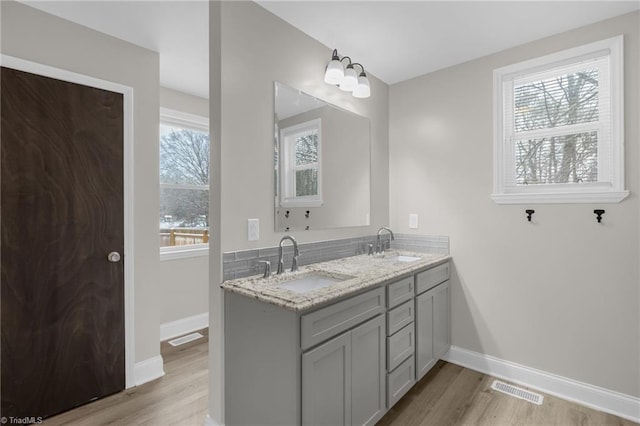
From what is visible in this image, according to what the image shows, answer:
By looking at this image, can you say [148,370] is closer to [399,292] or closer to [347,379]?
[347,379]

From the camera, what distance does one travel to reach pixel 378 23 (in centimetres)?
216

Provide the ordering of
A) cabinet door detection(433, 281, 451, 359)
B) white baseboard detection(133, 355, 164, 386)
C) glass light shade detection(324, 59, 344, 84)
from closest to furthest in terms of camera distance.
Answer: glass light shade detection(324, 59, 344, 84) < white baseboard detection(133, 355, 164, 386) < cabinet door detection(433, 281, 451, 359)

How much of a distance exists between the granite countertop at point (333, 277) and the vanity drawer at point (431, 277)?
52mm

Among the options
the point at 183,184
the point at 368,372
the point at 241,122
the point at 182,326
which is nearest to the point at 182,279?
the point at 182,326

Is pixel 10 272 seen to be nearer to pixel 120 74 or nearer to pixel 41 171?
pixel 41 171

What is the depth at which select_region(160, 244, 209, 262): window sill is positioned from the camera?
3.26 m

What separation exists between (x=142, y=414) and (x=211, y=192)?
4.91 feet

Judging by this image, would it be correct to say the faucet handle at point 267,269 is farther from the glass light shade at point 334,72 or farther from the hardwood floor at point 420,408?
the glass light shade at point 334,72

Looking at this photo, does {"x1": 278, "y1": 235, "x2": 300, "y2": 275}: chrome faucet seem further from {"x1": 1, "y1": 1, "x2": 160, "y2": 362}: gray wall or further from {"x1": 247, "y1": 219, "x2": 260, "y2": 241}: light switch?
{"x1": 1, "y1": 1, "x2": 160, "y2": 362}: gray wall

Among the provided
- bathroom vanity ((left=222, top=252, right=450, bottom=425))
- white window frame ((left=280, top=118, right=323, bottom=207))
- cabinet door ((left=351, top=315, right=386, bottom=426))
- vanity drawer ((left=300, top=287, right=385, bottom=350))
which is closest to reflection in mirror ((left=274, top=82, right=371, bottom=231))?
white window frame ((left=280, top=118, right=323, bottom=207))

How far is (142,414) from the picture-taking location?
2055 mm

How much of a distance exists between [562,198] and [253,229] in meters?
2.10

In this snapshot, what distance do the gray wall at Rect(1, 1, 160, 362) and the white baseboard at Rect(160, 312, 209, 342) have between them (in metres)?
0.72

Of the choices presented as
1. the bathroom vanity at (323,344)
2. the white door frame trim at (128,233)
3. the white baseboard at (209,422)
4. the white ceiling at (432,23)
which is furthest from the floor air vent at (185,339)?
the white ceiling at (432,23)
